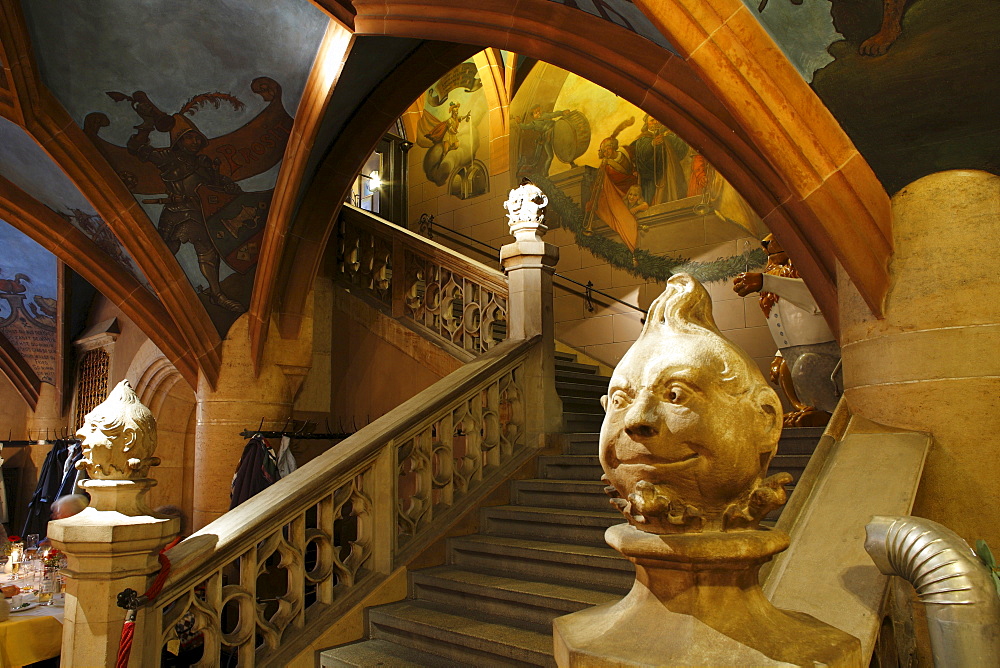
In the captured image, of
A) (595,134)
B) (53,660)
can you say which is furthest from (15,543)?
(595,134)

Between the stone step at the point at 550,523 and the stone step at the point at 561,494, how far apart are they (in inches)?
2.8

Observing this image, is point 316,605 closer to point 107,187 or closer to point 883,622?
point 883,622

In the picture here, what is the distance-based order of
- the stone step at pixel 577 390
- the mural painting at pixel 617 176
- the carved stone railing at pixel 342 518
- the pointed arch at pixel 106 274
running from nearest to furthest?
the carved stone railing at pixel 342 518
the stone step at pixel 577 390
the pointed arch at pixel 106 274
the mural painting at pixel 617 176

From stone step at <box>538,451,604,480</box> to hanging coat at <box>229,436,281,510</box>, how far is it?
2281 mm

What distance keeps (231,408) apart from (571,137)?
4.85 m

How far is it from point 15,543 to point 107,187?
Answer: 8.66 feet

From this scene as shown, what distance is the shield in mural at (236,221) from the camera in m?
5.80

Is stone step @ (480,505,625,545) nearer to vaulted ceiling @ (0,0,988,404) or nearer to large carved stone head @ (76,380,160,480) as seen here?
vaulted ceiling @ (0,0,988,404)

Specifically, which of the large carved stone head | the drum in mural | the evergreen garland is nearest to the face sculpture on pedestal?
the large carved stone head

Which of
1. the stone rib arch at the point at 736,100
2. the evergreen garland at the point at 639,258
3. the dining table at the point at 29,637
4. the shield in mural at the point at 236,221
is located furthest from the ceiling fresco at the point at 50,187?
the evergreen garland at the point at 639,258

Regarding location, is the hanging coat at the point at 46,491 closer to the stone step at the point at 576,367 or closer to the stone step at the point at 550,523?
the stone step at the point at 576,367

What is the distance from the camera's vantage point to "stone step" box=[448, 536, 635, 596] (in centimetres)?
323

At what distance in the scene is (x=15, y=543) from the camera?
197 inches

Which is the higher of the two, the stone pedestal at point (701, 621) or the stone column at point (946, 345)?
the stone column at point (946, 345)
